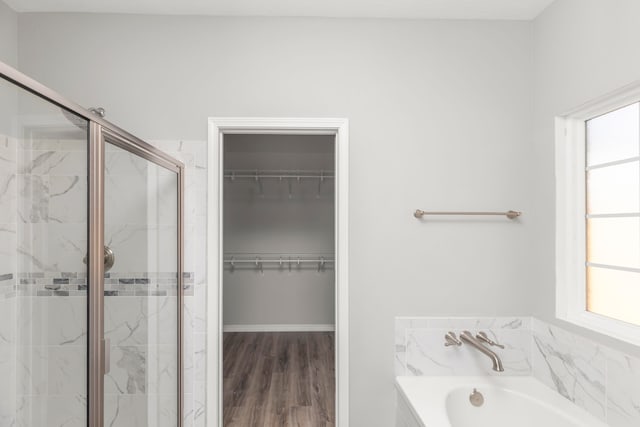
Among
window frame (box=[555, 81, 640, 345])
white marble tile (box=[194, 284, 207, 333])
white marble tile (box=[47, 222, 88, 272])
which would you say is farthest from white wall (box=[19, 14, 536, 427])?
white marble tile (box=[47, 222, 88, 272])

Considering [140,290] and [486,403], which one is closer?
[140,290]

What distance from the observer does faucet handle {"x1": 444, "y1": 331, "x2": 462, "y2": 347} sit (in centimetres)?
212

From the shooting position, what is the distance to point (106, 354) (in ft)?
4.24

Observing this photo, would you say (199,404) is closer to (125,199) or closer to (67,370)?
(67,370)

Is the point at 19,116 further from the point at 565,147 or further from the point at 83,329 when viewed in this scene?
the point at 565,147

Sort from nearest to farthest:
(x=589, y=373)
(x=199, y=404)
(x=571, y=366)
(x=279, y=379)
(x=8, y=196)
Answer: (x=8, y=196)
(x=589, y=373)
(x=571, y=366)
(x=199, y=404)
(x=279, y=379)

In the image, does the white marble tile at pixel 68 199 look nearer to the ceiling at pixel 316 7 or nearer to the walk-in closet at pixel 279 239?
the ceiling at pixel 316 7

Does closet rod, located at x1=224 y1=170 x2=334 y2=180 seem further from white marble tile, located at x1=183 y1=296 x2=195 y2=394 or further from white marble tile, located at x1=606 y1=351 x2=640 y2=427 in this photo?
white marble tile, located at x1=606 y1=351 x2=640 y2=427

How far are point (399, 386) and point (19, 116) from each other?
79.3 inches

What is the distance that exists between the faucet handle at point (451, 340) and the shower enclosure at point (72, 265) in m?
1.51

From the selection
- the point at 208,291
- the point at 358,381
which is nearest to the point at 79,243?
the point at 208,291

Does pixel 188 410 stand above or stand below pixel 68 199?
below

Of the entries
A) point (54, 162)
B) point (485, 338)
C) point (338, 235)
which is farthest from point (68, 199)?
point (485, 338)

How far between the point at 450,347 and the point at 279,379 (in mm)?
1815
